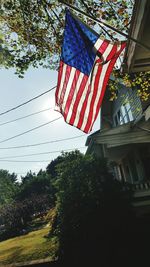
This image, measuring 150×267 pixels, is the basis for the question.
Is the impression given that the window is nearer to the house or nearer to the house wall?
the house

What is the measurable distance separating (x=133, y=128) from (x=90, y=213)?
18.0ft

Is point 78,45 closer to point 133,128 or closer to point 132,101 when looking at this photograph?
point 133,128

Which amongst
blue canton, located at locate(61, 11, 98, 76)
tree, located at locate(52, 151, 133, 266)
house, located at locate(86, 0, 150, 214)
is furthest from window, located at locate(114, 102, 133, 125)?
blue canton, located at locate(61, 11, 98, 76)

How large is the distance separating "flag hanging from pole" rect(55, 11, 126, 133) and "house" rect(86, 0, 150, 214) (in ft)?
1.73

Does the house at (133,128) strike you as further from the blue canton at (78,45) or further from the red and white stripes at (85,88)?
the blue canton at (78,45)

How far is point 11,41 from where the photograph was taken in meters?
11.7

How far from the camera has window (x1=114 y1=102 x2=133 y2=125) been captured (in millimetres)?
17623

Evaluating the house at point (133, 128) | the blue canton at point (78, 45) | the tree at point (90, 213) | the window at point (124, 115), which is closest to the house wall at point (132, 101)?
the house at point (133, 128)

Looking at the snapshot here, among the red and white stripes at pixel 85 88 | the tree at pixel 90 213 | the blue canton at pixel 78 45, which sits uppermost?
the blue canton at pixel 78 45

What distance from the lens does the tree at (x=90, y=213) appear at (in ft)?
31.2

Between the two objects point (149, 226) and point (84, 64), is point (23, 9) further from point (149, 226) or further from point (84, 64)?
point (149, 226)

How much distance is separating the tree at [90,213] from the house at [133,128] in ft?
5.47

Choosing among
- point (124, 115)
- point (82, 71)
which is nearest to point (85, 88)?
point (82, 71)

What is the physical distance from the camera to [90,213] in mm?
10242
